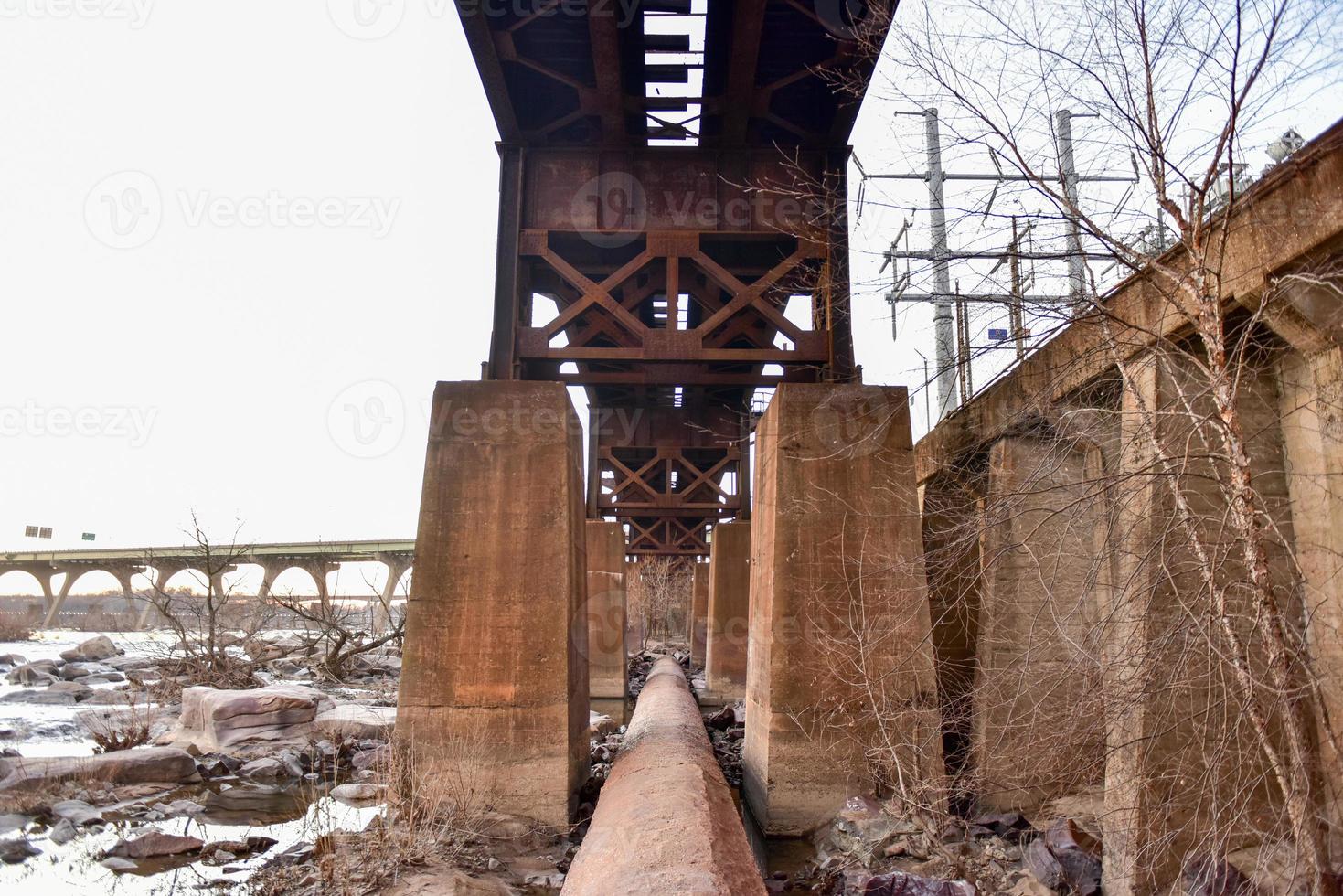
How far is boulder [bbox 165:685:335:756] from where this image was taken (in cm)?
1099

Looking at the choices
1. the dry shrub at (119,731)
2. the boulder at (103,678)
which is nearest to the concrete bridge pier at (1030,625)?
the dry shrub at (119,731)

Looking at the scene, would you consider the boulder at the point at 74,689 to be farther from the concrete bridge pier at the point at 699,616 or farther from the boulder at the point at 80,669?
the concrete bridge pier at the point at 699,616

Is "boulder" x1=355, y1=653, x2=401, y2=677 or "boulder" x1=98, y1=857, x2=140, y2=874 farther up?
"boulder" x1=355, y1=653, x2=401, y2=677

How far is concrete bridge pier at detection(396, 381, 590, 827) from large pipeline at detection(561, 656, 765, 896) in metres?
0.86

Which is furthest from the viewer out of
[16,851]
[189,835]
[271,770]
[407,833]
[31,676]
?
[31,676]

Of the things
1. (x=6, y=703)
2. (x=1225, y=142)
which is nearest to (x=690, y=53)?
(x=1225, y=142)

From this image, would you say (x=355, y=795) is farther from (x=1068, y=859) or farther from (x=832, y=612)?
(x=1068, y=859)

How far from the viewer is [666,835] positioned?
4492 mm

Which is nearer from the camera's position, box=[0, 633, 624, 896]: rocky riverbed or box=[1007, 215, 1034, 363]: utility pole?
box=[1007, 215, 1034, 363]: utility pole

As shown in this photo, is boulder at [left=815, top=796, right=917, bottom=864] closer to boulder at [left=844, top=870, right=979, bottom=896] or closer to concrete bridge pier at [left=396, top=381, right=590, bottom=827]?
boulder at [left=844, top=870, right=979, bottom=896]

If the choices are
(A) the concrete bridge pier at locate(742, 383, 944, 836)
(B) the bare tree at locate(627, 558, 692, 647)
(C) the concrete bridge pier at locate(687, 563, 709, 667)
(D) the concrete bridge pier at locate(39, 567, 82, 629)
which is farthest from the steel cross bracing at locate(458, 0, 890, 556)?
(D) the concrete bridge pier at locate(39, 567, 82, 629)

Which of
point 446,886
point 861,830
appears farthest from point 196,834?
point 861,830

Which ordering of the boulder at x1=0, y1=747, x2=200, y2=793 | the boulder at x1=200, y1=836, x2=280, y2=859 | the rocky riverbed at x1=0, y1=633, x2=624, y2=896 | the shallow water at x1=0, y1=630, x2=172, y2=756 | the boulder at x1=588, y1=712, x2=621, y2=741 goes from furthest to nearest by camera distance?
1. the boulder at x1=588, y1=712, x2=621, y2=741
2. the shallow water at x1=0, y1=630, x2=172, y2=756
3. the boulder at x1=0, y1=747, x2=200, y2=793
4. the boulder at x1=200, y1=836, x2=280, y2=859
5. the rocky riverbed at x1=0, y1=633, x2=624, y2=896

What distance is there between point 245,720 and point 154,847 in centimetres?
506
